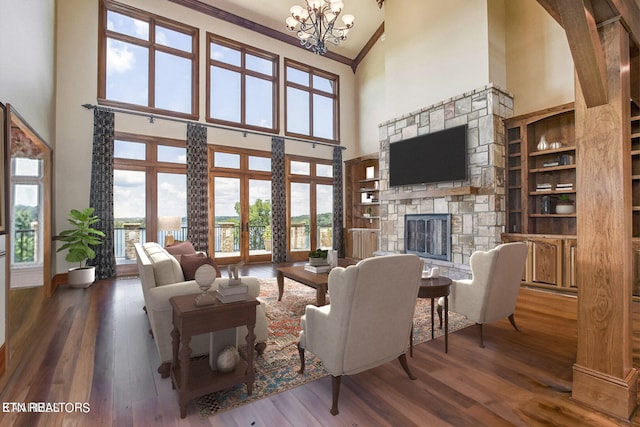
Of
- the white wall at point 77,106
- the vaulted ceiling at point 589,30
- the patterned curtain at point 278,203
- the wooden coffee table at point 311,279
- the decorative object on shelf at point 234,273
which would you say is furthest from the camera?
the patterned curtain at point 278,203

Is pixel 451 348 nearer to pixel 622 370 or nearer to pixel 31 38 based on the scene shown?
pixel 622 370

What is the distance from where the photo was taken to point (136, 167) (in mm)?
6172

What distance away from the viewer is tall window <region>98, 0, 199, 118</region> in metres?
5.96

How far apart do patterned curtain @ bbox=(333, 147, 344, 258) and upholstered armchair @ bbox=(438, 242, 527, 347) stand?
5.57 meters

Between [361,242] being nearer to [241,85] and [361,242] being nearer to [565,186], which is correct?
[565,186]

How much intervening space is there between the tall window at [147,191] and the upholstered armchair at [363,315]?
500 centimetres

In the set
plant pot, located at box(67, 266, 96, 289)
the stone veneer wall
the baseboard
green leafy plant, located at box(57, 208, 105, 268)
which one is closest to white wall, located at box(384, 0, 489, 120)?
the stone veneer wall

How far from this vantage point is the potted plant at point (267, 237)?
25.1ft

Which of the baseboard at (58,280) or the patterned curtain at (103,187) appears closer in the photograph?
the baseboard at (58,280)

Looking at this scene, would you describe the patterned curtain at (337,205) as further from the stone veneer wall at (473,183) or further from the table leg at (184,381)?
the table leg at (184,381)

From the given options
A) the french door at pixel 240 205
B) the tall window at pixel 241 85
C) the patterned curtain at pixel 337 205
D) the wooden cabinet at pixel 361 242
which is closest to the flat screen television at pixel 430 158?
the wooden cabinet at pixel 361 242

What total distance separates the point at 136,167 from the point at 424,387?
6395mm

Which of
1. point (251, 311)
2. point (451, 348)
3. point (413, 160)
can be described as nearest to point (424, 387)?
point (451, 348)

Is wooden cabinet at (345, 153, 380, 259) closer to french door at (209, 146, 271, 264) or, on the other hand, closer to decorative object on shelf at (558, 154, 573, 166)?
french door at (209, 146, 271, 264)
